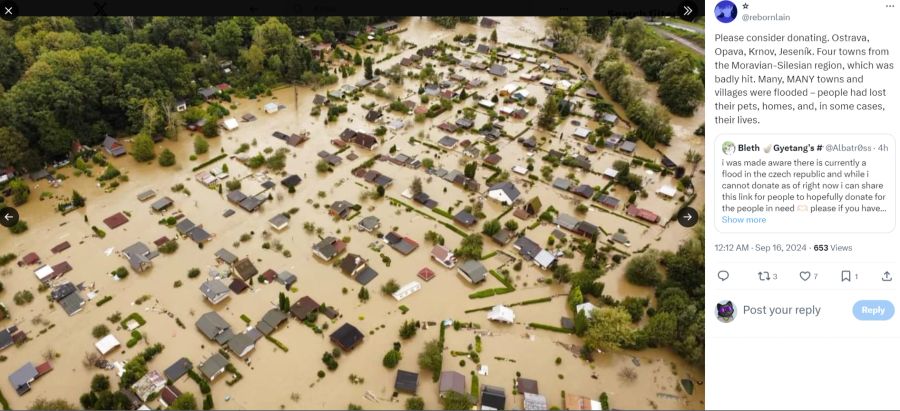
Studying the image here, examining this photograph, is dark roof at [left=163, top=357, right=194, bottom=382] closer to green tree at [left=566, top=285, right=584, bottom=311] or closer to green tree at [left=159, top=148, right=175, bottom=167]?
green tree at [left=159, top=148, right=175, bottom=167]

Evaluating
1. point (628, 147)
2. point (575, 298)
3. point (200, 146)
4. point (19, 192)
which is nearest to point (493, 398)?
point (575, 298)

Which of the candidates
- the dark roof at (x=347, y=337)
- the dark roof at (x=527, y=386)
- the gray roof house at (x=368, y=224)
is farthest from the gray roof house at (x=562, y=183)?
the dark roof at (x=347, y=337)

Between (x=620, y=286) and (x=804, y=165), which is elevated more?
(x=804, y=165)

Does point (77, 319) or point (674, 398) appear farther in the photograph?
point (77, 319)

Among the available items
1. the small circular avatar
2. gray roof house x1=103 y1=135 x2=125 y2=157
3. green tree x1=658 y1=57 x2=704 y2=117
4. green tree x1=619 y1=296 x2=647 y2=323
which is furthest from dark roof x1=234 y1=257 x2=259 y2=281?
green tree x1=658 y1=57 x2=704 y2=117

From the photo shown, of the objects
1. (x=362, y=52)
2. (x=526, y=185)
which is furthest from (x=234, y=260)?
(x=362, y=52)

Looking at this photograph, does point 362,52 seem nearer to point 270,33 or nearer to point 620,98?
point 270,33
